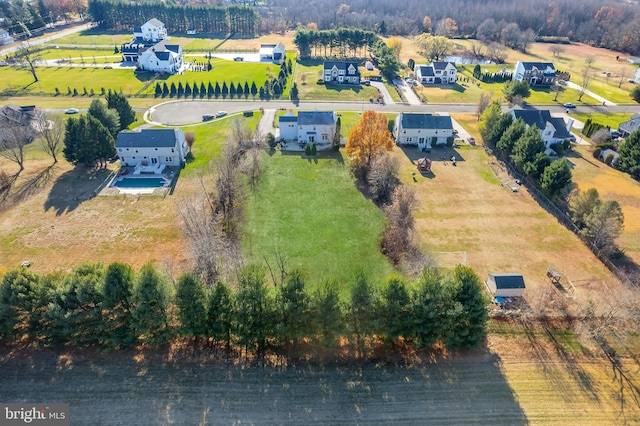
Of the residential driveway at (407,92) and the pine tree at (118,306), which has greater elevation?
the residential driveway at (407,92)

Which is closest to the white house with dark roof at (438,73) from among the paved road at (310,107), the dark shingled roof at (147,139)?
the paved road at (310,107)

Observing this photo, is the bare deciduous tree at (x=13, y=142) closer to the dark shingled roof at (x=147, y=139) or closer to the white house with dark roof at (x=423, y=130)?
the dark shingled roof at (x=147, y=139)

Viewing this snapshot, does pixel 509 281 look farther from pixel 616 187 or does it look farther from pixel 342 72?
pixel 342 72

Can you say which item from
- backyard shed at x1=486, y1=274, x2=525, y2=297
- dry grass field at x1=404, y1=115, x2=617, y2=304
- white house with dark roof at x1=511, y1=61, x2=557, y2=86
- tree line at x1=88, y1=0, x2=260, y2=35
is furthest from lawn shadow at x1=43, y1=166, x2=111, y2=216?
tree line at x1=88, y1=0, x2=260, y2=35

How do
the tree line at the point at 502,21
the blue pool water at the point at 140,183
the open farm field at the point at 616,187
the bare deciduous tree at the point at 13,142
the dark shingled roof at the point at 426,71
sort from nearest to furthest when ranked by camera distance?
the open farm field at the point at 616,187 → the blue pool water at the point at 140,183 → the bare deciduous tree at the point at 13,142 → the dark shingled roof at the point at 426,71 → the tree line at the point at 502,21

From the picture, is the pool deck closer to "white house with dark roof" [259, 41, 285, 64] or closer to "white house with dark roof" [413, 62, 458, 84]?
"white house with dark roof" [259, 41, 285, 64]

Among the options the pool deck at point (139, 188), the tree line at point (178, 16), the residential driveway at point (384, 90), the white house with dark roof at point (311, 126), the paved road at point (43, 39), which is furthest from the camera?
the tree line at point (178, 16)

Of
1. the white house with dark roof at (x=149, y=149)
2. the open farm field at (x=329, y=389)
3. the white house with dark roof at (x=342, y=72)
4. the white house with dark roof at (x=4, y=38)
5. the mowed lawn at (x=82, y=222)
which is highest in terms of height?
the white house with dark roof at (x=4, y=38)
